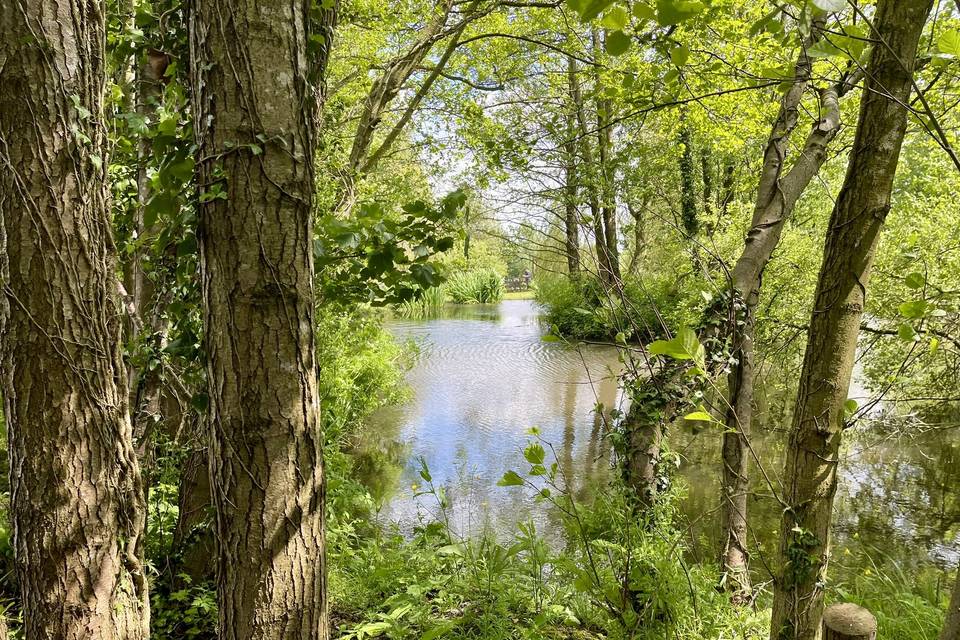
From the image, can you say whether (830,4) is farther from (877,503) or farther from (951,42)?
(877,503)

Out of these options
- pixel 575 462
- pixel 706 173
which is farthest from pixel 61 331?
pixel 706 173

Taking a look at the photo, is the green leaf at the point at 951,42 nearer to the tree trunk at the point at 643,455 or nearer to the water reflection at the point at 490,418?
the water reflection at the point at 490,418

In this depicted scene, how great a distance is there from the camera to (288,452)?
1441mm

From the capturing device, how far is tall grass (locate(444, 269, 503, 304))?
975 inches

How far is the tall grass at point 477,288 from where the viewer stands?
24.8 meters

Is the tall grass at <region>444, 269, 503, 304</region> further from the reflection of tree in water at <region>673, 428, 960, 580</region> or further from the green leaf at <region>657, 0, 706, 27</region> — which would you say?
the green leaf at <region>657, 0, 706, 27</region>

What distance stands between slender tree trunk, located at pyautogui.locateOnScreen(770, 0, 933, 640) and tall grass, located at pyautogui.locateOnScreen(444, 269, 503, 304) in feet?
72.3

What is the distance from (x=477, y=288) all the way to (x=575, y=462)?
19.3m

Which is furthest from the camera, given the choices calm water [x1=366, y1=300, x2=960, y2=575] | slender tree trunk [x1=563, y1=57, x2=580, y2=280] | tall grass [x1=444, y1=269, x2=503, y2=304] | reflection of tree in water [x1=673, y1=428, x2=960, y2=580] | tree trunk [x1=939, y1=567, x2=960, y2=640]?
tall grass [x1=444, y1=269, x2=503, y2=304]

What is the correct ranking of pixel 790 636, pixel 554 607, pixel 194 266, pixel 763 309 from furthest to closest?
pixel 763 309 → pixel 554 607 → pixel 790 636 → pixel 194 266

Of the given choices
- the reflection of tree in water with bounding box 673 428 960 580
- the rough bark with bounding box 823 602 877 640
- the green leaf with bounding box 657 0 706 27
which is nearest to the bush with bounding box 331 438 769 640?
the rough bark with bounding box 823 602 877 640

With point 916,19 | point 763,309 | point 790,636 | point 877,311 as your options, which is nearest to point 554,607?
point 790,636

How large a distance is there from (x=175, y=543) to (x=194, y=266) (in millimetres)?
2072

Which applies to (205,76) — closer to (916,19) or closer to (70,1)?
(70,1)
